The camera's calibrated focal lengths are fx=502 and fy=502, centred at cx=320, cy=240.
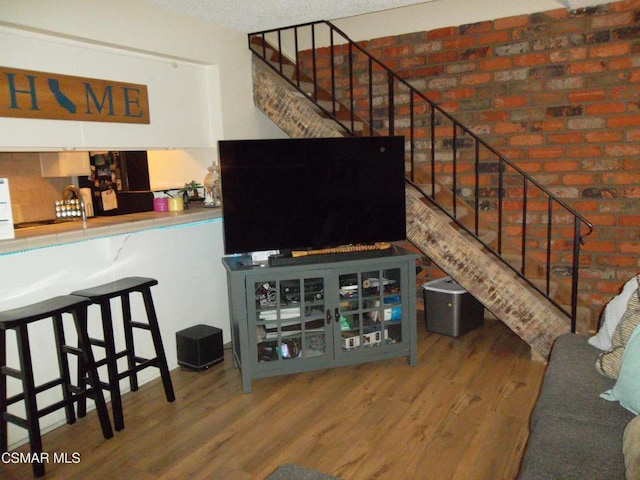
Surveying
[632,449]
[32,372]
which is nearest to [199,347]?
[32,372]

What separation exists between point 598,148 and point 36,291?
3.76m

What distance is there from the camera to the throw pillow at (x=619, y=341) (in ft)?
6.86

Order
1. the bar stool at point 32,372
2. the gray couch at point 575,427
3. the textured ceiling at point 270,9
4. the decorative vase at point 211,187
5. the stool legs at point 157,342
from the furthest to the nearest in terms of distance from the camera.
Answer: the decorative vase at point 211,187
the textured ceiling at point 270,9
the stool legs at point 157,342
the bar stool at point 32,372
the gray couch at point 575,427

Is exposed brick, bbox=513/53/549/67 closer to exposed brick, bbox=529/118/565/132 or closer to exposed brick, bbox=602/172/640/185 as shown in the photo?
exposed brick, bbox=529/118/565/132

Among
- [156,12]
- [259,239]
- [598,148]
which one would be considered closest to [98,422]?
[259,239]

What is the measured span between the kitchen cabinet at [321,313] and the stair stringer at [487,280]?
11.7 inches

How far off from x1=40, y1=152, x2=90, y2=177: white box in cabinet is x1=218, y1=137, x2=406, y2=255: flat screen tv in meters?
1.75

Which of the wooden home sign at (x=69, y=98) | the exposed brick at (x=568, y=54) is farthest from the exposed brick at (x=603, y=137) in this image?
the wooden home sign at (x=69, y=98)

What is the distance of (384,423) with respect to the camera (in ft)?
8.60

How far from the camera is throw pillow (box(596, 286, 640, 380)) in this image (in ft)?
6.86

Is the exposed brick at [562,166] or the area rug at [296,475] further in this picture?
the exposed brick at [562,166]

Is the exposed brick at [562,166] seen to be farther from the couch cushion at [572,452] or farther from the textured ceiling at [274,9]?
the couch cushion at [572,452]

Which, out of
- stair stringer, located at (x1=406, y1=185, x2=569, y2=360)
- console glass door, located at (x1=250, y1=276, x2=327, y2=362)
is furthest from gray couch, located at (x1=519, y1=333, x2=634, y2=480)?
console glass door, located at (x1=250, y1=276, x2=327, y2=362)

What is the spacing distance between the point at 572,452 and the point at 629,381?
45 cm
